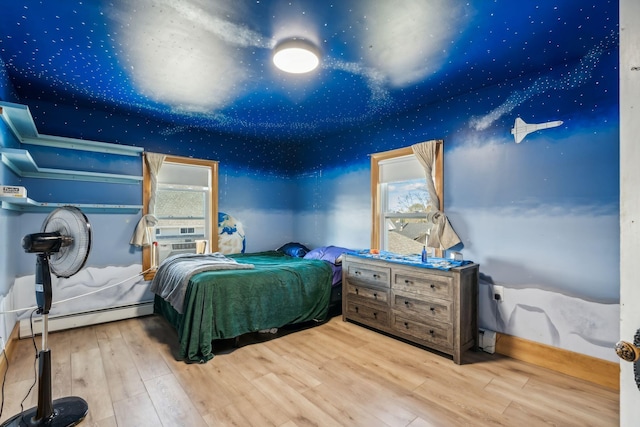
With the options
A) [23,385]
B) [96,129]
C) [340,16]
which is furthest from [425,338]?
[96,129]

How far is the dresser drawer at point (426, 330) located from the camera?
2.56 meters

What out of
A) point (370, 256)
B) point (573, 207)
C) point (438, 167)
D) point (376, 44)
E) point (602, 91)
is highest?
A: point (376, 44)

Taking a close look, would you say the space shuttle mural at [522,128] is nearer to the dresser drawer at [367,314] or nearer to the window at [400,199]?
the window at [400,199]

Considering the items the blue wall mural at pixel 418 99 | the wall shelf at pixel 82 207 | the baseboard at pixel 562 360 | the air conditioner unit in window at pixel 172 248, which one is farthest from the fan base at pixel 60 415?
the baseboard at pixel 562 360

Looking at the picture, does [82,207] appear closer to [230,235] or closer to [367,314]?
[230,235]

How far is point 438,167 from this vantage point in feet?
10.2

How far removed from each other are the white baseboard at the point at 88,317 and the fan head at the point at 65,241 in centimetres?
182

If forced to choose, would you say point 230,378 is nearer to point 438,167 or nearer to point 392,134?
point 438,167

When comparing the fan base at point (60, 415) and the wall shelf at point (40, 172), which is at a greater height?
the wall shelf at point (40, 172)

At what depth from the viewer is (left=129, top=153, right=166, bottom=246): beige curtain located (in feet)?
11.6

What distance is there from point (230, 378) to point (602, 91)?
3452mm

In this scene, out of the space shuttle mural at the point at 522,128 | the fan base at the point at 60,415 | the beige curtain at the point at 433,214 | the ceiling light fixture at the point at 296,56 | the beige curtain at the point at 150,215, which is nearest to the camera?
the fan base at the point at 60,415

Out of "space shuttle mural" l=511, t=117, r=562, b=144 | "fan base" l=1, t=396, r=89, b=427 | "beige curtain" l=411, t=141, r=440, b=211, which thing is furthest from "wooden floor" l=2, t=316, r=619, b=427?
"space shuttle mural" l=511, t=117, r=562, b=144

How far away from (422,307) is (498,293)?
0.68 m
